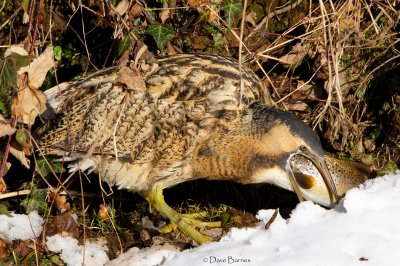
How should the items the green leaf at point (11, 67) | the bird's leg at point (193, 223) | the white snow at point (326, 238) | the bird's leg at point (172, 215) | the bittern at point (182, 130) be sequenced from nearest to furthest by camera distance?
the white snow at point (326, 238) → the green leaf at point (11, 67) → the bittern at point (182, 130) → the bird's leg at point (172, 215) → the bird's leg at point (193, 223)

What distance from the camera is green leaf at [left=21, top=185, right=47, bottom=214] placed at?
4.86 metres

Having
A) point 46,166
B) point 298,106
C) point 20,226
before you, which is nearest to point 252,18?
point 298,106

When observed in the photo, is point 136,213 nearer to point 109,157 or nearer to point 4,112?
point 109,157

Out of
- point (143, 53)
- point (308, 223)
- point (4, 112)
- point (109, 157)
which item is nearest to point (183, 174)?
point (109, 157)

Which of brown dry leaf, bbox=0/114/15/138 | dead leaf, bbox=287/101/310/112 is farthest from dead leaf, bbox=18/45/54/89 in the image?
dead leaf, bbox=287/101/310/112

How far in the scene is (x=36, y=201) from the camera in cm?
488

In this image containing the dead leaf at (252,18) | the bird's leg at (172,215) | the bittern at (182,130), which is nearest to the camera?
the bittern at (182,130)

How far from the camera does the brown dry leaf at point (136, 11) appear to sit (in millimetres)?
4965

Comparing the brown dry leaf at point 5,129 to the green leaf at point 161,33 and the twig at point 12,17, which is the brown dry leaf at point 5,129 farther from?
the green leaf at point 161,33

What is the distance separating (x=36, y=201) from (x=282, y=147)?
5.34ft

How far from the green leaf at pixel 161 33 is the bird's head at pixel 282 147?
2.51 feet

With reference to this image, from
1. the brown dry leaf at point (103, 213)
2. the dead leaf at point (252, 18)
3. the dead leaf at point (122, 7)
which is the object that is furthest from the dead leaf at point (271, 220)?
the dead leaf at point (252, 18)

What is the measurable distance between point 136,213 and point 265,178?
40.3 inches

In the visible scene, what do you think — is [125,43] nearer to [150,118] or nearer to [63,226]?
[150,118]
